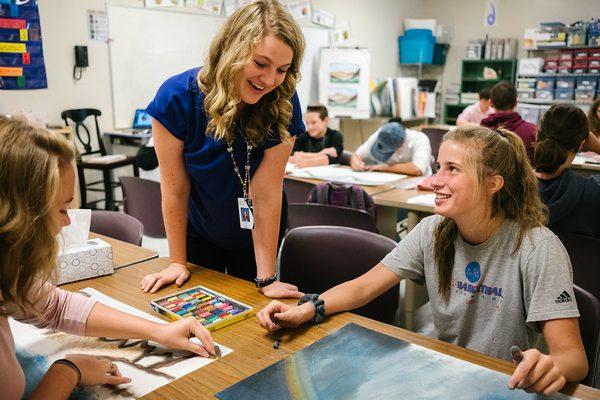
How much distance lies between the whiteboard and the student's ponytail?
3118mm

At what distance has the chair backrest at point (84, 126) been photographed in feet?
15.2

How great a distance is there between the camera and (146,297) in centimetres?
136

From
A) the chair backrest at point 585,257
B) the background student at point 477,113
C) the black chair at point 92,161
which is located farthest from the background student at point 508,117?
the black chair at point 92,161

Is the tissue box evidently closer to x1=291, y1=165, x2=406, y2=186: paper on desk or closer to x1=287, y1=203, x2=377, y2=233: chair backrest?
x1=287, y1=203, x2=377, y2=233: chair backrest

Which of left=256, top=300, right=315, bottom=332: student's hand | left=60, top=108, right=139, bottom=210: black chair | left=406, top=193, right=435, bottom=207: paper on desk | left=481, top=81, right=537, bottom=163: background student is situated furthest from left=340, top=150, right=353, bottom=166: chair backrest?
left=256, top=300, right=315, bottom=332: student's hand

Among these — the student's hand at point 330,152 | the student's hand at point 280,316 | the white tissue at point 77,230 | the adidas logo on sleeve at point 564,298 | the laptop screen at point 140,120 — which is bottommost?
the student's hand at point 280,316

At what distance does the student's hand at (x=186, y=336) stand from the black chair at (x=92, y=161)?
3.67 meters

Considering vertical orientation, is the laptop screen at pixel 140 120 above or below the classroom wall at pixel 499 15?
below

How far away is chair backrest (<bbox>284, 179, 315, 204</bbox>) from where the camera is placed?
3.02 meters

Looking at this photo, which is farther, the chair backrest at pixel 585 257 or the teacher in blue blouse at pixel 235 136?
the chair backrest at pixel 585 257

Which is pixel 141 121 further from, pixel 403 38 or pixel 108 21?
pixel 403 38

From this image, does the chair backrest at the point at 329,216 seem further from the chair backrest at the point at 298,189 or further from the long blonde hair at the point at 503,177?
the long blonde hair at the point at 503,177

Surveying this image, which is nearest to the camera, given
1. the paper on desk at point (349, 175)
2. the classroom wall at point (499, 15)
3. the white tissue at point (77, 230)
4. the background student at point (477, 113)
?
the white tissue at point (77, 230)

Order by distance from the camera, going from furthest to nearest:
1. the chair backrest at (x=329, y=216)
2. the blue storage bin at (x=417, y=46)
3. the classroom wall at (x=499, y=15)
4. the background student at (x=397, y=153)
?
the blue storage bin at (x=417, y=46), the classroom wall at (x=499, y=15), the background student at (x=397, y=153), the chair backrest at (x=329, y=216)
